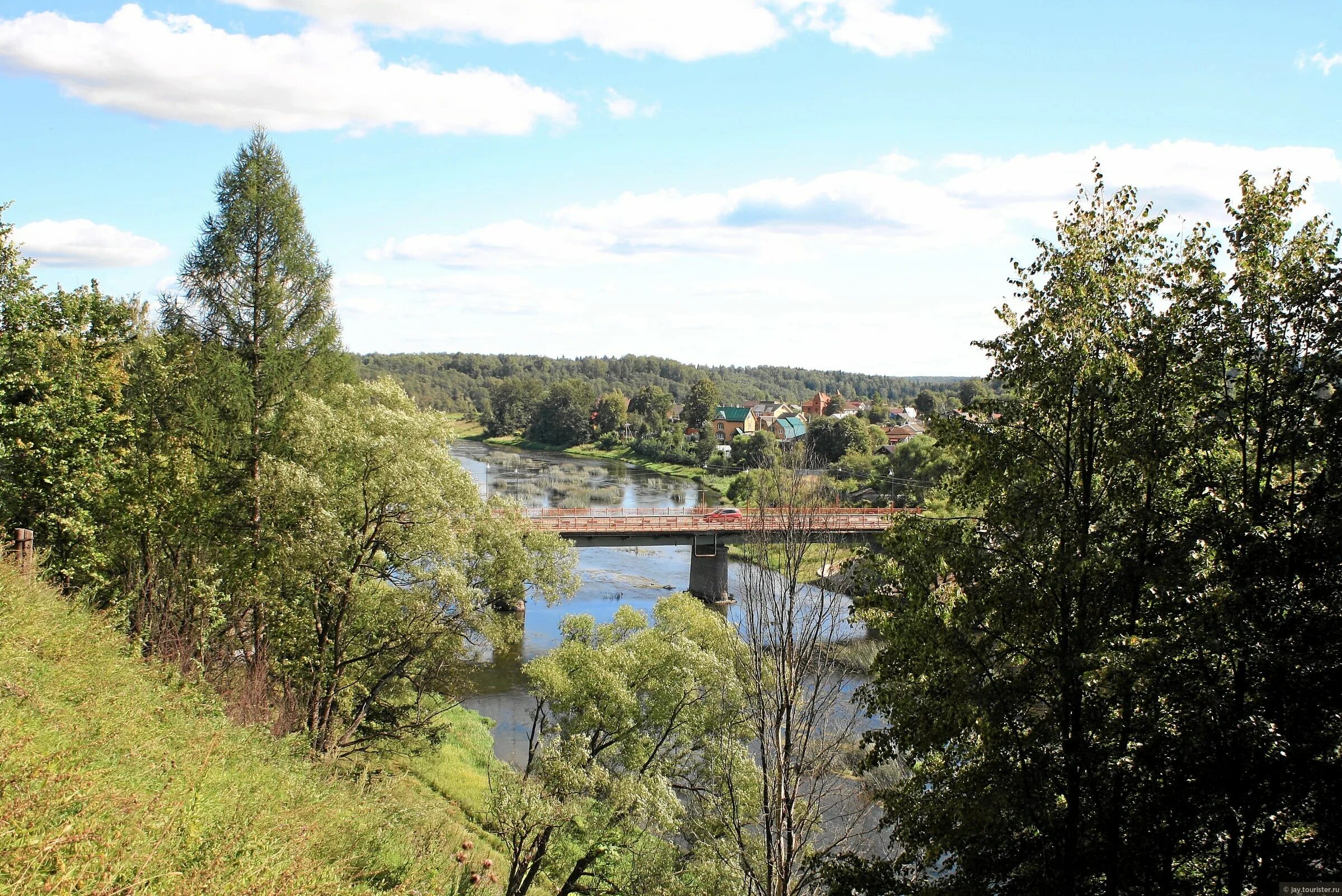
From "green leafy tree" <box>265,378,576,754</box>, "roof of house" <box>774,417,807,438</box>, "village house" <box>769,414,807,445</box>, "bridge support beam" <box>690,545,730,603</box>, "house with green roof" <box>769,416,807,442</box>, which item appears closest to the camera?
"green leafy tree" <box>265,378,576,754</box>

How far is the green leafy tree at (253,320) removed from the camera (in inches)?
648

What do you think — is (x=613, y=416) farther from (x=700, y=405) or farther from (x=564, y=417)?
(x=700, y=405)

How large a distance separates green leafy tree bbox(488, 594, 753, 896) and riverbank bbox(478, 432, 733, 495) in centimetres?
5549

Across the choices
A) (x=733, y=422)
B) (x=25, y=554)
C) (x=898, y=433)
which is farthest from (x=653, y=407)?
(x=25, y=554)

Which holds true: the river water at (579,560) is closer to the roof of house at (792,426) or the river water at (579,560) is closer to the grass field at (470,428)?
the roof of house at (792,426)

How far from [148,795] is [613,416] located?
103566mm

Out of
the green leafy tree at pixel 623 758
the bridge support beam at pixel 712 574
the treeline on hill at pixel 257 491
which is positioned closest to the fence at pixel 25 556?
the treeline on hill at pixel 257 491

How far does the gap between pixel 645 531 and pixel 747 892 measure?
96.1 feet

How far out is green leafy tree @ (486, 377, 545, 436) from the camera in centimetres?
11938

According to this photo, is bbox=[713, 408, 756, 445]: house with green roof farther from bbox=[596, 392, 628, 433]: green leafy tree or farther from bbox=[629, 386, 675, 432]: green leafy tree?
bbox=[596, 392, 628, 433]: green leafy tree

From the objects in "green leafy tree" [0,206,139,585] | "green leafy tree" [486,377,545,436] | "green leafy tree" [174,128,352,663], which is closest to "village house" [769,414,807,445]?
"green leafy tree" [486,377,545,436]

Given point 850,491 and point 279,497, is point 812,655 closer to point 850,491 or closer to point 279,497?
point 279,497

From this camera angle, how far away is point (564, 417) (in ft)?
360

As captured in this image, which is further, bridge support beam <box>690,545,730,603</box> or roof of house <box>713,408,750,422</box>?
roof of house <box>713,408,750,422</box>
